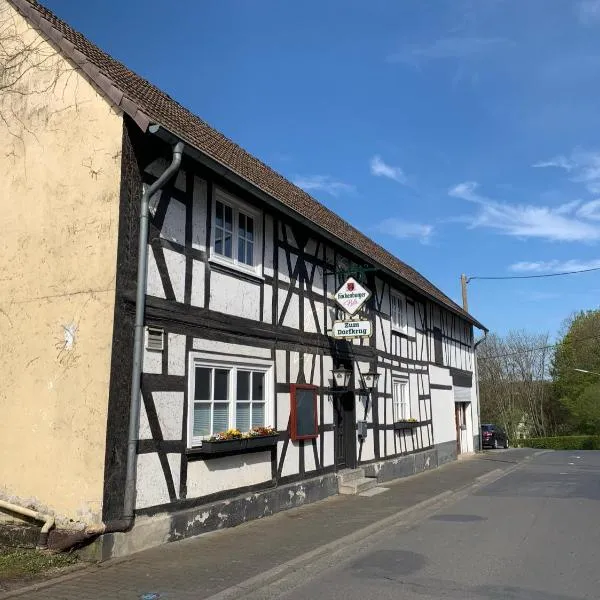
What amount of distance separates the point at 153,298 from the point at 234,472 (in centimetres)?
308

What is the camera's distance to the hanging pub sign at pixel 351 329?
1190 cm

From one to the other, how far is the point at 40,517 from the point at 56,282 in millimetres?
2859

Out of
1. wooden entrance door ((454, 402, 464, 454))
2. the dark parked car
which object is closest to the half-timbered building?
wooden entrance door ((454, 402, 464, 454))

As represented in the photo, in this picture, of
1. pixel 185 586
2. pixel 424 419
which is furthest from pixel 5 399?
pixel 424 419

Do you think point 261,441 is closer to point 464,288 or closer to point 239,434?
point 239,434

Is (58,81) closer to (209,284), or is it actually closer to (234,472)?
(209,284)

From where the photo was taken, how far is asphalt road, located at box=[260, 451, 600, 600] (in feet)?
19.0

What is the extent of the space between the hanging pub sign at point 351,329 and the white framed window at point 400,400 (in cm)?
522

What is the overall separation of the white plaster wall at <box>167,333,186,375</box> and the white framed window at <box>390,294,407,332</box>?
32.2ft

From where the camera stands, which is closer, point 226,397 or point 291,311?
point 226,397

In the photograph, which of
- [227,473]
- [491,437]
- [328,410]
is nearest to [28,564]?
[227,473]

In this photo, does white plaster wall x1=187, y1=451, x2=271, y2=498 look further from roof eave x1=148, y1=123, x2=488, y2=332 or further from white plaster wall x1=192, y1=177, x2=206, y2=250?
roof eave x1=148, y1=123, x2=488, y2=332

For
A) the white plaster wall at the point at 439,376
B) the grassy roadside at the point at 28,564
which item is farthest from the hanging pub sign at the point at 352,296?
the white plaster wall at the point at 439,376

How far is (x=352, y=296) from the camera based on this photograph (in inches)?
486
